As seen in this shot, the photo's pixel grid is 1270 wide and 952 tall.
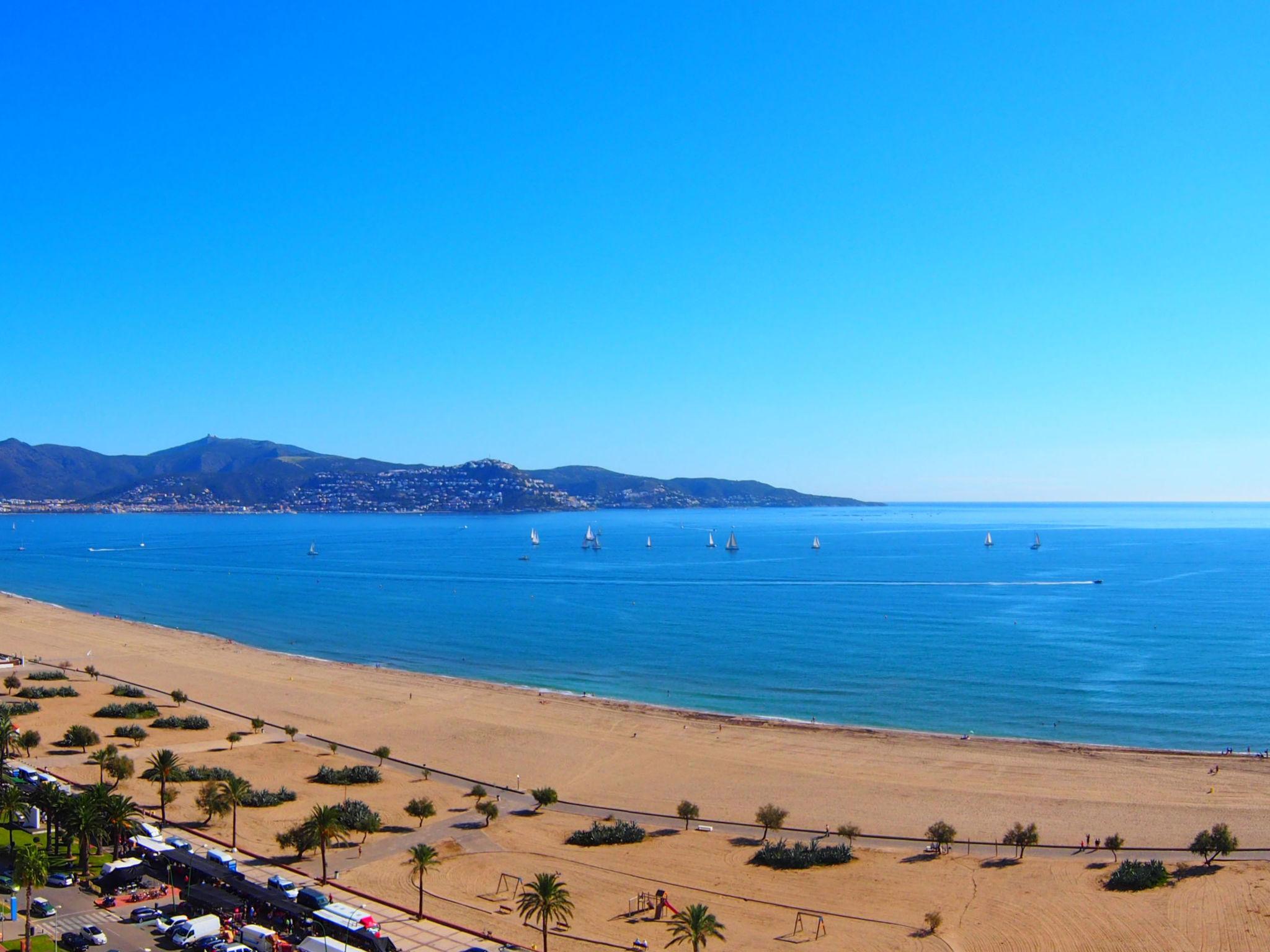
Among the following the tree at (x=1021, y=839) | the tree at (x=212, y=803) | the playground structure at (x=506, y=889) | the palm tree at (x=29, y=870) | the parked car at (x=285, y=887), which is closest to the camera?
the palm tree at (x=29, y=870)

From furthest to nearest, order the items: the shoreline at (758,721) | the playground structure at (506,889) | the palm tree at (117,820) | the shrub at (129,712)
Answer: the shrub at (129,712)
the shoreline at (758,721)
the playground structure at (506,889)
the palm tree at (117,820)

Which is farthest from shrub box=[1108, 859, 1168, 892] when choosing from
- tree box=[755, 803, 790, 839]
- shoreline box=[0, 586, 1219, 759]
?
shoreline box=[0, 586, 1219, 759]

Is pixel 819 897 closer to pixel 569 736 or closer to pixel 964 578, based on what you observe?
pixel 569 736

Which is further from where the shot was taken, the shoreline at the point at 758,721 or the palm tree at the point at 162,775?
the shoreline at the point at 758,721

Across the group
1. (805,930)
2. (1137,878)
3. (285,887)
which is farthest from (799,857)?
(285,887)

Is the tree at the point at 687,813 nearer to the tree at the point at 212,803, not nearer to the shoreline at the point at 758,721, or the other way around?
the tree at the point at 212,803

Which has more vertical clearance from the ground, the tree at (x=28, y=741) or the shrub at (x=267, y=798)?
the tree at (x=28, y=741)

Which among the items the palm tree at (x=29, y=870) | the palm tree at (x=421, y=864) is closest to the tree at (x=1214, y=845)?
the palm tree at (x=421, y=864)
